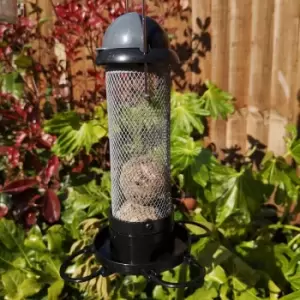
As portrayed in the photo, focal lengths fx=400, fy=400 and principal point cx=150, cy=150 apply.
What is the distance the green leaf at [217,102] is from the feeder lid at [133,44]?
4.25 feet

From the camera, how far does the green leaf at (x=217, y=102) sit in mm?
2254

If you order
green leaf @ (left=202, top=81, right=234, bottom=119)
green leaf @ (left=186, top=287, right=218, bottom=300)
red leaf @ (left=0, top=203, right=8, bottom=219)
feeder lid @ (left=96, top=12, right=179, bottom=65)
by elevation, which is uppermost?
feeder lid @ (left=96, top=12, right=179, bottom=65)

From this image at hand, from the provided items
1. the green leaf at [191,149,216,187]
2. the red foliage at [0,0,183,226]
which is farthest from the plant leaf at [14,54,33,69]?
the green leaf at [191,149,216,187]

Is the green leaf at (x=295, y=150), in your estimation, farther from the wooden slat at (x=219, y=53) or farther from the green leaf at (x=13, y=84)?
the green leaf at (x=13, y=84)

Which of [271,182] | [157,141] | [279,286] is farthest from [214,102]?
[157,141]

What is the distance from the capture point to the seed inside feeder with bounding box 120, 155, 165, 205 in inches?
45.0

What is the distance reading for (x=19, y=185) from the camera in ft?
6.88

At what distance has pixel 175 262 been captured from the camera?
107 cm

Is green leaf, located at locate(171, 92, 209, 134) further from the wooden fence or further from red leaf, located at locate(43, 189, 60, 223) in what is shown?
red leaf, located at locate(43, 189, 60, 223)

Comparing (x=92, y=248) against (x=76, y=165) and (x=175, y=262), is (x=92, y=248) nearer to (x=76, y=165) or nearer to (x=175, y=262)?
(x=175, y=262)

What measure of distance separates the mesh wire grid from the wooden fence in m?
1.27

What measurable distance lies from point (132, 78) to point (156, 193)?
0.35 m

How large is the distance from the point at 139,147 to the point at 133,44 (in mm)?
309

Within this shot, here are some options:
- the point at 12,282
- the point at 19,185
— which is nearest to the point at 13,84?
the point at 19,185
